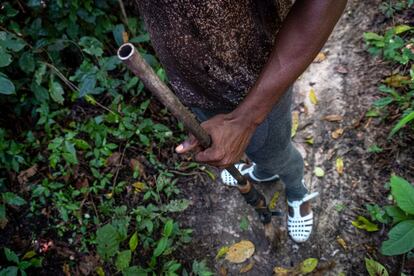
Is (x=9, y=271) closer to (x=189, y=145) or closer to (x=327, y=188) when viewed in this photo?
(x=189, y=145)

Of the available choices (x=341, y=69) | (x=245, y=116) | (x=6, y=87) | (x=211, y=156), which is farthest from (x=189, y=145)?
(x=341, y=69)

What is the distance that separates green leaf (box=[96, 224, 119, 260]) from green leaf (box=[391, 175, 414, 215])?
1.75 m

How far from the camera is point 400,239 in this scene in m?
1.99

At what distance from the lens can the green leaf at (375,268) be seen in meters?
2.23

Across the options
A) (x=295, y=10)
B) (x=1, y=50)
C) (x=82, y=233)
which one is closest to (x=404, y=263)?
(x=295, y=10)

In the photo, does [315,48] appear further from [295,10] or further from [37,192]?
[37,192]

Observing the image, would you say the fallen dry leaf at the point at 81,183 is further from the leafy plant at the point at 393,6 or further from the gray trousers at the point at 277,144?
the leafy plant at the point at 393,6

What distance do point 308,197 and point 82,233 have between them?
1696 mm

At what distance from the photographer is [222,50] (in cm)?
136

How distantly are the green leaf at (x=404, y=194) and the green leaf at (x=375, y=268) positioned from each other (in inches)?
18.3

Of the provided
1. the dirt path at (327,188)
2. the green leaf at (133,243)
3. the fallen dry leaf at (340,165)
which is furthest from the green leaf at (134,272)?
the fallen dry leaf at (340,165)

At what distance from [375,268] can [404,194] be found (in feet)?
1.82

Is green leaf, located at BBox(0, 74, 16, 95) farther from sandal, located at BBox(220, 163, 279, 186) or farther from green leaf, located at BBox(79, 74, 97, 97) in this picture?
sandal, located at BBox(220, 163, 279, 186)

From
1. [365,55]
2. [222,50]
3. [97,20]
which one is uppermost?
[222,50]
